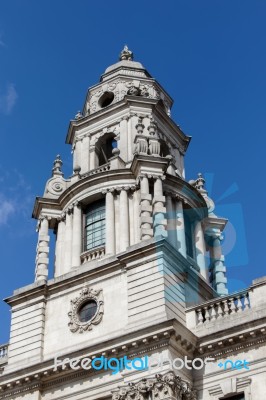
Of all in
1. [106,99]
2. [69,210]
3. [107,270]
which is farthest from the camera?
[106,99]

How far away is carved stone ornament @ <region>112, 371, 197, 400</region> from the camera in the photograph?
84.5 feet

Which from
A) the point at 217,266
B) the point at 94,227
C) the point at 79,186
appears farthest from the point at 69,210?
the point at 217,266

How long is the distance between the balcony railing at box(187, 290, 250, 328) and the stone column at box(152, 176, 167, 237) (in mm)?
3865

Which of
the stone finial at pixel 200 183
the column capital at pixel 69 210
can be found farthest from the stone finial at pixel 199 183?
the column capital at pixel 69 210

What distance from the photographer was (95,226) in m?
35.6

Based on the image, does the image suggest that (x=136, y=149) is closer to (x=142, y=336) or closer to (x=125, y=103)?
(x=125, y=103)

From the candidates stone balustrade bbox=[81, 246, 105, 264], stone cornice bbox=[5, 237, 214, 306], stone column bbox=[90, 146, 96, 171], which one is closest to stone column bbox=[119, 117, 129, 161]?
stone column bbox=[90, 146, 96, 171]

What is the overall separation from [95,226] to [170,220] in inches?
141

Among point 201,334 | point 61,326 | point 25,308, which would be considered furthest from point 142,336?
point 25,308

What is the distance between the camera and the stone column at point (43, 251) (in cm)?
3384

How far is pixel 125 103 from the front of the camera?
4022cm

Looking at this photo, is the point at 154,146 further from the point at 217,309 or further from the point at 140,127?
the point at 217,309

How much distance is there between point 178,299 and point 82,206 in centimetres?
874

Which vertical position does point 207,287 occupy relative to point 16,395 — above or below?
above
